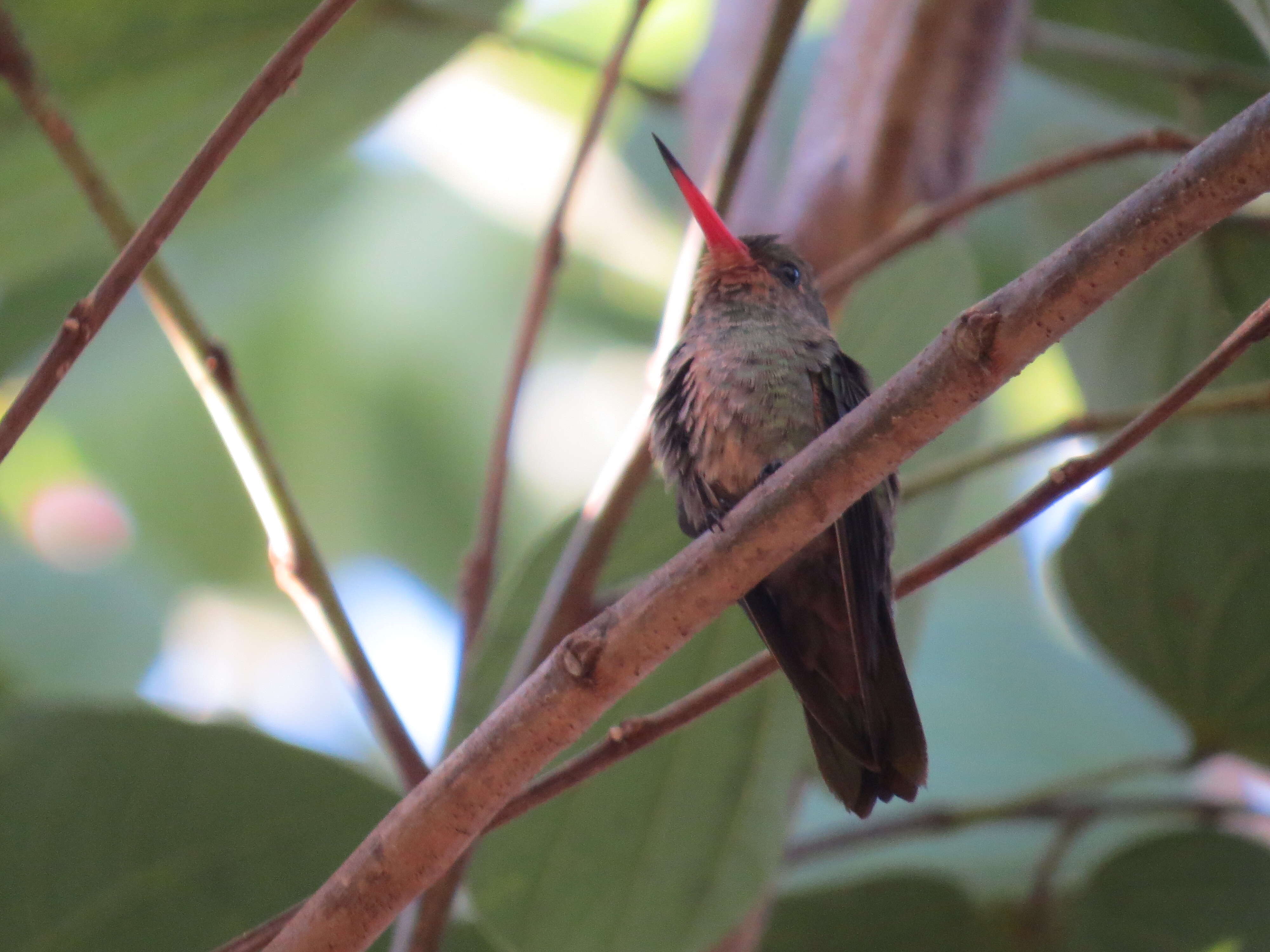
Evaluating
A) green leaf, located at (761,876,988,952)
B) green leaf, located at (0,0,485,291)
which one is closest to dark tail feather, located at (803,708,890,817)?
green leaf, located at (761,876,988,952)

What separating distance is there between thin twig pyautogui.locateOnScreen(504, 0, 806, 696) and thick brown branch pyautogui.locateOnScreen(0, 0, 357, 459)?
0.59 metres

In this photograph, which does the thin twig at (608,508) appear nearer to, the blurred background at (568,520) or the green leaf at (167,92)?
the blurred background at (568,520)

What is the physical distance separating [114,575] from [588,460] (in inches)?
62.4

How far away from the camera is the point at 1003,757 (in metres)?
3.21

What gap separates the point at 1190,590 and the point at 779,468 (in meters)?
0.84

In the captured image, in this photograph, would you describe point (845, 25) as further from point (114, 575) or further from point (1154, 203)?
point (114, 575)

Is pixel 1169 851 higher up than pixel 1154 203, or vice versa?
pixel 1154 203

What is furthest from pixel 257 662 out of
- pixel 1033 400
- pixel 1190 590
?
pixel 1190 590

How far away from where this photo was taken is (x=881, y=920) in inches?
83.4

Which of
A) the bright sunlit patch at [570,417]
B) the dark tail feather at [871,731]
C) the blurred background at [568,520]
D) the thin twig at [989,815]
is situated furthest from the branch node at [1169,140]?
the bright sunlit patch at [570,417]

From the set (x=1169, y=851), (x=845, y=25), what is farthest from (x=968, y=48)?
(x=1169, y=851)

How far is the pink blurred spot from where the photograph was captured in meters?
3.92

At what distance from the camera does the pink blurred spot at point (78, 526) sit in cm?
392

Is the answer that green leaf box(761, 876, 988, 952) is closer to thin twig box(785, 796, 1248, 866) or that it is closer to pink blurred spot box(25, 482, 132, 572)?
thin twig box(785, 796, 1248, 866)
